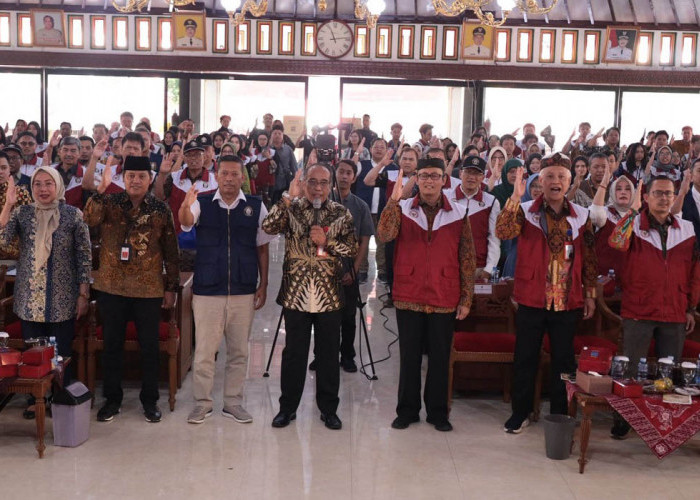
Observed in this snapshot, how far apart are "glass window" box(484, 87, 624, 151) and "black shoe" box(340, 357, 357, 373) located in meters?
9.97

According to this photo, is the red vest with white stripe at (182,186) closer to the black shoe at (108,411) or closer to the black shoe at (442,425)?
the black shoe at (108,411)

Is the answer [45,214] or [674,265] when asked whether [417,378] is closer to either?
[674,265]

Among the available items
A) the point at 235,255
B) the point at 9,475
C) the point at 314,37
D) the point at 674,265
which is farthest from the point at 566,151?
the point at 9,475

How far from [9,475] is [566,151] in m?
8.86

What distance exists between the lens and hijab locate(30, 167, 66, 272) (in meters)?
5.12

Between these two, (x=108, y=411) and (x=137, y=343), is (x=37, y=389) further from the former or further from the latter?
(x=137, y=343)

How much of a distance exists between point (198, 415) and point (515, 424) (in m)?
1.98

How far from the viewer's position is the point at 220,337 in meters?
5.37

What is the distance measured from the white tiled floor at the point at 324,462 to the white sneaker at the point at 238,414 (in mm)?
41

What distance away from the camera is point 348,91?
1549cm

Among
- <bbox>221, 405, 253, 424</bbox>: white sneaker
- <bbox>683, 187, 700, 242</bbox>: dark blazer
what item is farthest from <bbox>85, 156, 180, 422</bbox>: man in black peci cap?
<bbox>683, 187, 700, 242</bbox>: dark blazer

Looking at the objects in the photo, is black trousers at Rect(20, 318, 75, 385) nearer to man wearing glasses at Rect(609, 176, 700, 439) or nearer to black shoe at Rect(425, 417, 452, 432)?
black shoe at Rect(425, 417, 452, 432)

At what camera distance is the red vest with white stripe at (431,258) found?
517cm

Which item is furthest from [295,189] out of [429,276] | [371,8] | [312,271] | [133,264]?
[371,8]
